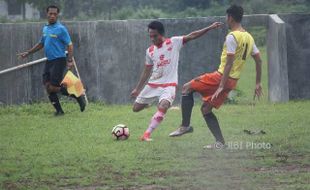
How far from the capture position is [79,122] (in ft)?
49.3

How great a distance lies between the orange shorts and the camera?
37.9 feet

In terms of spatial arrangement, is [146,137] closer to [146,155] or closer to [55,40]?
[146,155]

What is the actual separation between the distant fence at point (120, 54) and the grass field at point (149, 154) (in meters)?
1.93

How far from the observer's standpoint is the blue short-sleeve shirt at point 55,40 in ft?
52.4

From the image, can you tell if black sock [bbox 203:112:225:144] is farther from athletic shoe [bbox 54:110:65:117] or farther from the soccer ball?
athletic shoe [bbox 54:110:65:117]

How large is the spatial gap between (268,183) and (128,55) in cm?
979

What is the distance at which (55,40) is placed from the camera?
16.0 meters

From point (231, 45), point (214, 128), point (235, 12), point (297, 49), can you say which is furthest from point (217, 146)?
point (297, 49)

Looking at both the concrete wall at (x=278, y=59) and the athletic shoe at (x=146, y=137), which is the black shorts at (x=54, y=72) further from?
the concrete wall at (x=278, y=59)

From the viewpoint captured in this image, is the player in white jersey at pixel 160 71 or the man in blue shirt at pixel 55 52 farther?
the man in blue shirt at pixel 55 52

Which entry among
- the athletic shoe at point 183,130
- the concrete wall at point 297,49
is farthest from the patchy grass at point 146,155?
the concrete wall at point 297,49

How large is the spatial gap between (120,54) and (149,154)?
764 centimetres

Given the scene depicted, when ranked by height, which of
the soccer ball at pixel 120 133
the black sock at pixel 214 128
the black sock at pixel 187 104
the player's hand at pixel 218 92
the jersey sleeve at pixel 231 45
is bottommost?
the soccer ball at pixel 120 133

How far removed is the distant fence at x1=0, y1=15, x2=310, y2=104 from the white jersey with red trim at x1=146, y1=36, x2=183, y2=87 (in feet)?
19.4
